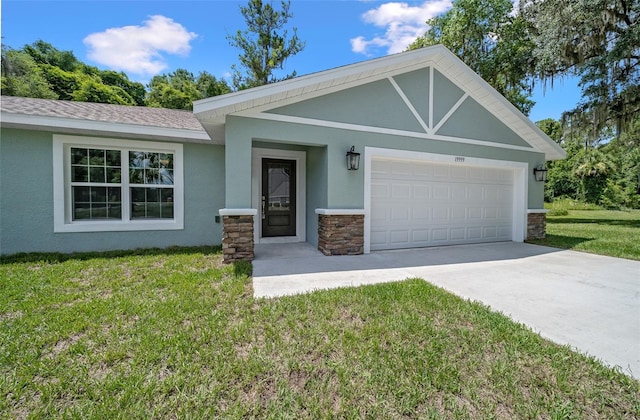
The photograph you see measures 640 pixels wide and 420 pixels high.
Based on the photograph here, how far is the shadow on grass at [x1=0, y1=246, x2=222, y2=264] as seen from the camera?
518 cm

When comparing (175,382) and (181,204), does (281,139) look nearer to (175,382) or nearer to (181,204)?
(181,204)

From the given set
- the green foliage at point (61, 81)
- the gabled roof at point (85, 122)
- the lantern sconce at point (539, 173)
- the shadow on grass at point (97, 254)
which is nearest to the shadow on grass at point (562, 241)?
the lantern sconce at point (539, 173)

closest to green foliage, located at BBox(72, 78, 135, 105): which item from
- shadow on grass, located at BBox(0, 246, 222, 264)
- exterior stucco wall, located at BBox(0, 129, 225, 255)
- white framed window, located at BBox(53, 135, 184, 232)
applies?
exterior stucco wall, located at BBox(0, 129, 225, 255)

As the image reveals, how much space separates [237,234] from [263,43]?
14355mm

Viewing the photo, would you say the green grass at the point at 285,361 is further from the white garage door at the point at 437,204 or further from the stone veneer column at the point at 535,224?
the stone veneer column at the point at 535,224

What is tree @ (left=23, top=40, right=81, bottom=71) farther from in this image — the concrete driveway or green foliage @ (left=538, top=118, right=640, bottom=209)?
green foliage @ (left=538, top=118, right=640, bottom=209)

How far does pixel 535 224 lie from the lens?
27.3ft

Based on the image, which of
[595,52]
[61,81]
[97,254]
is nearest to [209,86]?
[61,81]

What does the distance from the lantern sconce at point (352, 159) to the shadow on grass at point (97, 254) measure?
10.0 ft

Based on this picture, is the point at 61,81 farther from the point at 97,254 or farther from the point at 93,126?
the point at 97,254

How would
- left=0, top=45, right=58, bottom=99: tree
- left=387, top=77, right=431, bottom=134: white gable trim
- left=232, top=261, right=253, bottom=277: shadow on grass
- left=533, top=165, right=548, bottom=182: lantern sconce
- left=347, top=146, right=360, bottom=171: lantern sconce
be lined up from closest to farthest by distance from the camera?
1. left=232, top=261, right=253, bottom=277: shadow on grass
2. left=347, top=146, right=360, bottom=171: lantern sconce
3. left=387, top=77, right=431, bottom=134: white gable trim
4. left=533, top=165, right=548, bottom=182: lantern sconce
5. left=0, top=45, right=58, bottom=99: tree

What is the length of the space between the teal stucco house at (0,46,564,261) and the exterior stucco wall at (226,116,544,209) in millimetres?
26

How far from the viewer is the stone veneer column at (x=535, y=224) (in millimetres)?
8219

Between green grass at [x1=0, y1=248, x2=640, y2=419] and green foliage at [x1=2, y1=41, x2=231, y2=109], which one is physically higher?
green foliage at [x1=2, y1=41, x2=231, y2=109]
